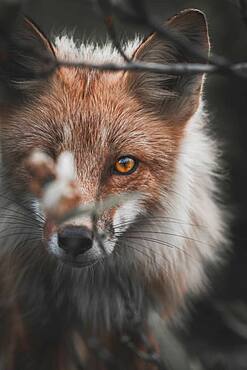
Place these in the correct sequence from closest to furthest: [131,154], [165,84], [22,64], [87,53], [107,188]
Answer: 1. [107,188]
2. [131,154]
3. [22,64]
4. [165,84]
5. [87,53]

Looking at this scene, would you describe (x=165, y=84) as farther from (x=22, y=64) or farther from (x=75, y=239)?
(x=75, y=239)

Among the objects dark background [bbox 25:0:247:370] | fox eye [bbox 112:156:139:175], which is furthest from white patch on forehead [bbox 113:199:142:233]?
dark background [bbox 25:0:247:370]

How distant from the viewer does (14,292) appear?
3.79 meters

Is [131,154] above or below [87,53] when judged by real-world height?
below

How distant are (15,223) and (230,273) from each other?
2213 mm

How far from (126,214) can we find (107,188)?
6.4 inches

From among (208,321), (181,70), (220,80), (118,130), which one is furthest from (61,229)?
(220,80)

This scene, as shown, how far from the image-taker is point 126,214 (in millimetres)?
3287

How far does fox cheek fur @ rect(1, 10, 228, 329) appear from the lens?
327cm

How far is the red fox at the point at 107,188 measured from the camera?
326 cm

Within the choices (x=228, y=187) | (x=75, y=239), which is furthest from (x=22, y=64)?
(x=228, y=187)

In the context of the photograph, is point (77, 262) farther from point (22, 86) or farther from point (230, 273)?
point (230, 273)

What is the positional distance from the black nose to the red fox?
0.04 feet

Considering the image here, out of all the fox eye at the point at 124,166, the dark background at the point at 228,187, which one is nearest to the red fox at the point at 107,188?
the fox eye at the point at 124,166
